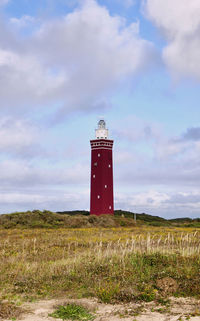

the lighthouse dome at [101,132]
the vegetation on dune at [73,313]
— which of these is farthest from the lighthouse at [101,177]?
the vegetation on dune at [73,313]

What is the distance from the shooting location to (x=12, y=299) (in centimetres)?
803

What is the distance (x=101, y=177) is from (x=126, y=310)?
36413 millimetres

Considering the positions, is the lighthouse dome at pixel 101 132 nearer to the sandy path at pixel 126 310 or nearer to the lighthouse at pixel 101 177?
the lighthouse at pixel 101 177

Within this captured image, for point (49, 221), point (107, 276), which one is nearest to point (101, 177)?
point (49, 221)

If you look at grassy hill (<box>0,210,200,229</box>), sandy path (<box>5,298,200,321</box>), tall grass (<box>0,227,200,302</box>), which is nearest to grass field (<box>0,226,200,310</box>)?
tall grass (<box>0,227,200,302</box>)

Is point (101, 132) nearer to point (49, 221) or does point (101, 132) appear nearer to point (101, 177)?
point (101, 177)

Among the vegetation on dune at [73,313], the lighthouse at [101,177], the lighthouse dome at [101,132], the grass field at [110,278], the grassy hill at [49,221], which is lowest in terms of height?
the vegetation on dune at [73,313]

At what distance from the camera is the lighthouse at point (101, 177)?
1711 inches

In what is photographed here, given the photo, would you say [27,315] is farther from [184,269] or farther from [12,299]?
[184,269]

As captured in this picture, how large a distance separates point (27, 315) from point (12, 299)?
1.23 m

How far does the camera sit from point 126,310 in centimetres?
713

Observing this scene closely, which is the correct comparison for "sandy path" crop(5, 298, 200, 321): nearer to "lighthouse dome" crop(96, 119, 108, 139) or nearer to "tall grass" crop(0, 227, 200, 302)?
"tall grass" crop(0, 227, 200, 302)

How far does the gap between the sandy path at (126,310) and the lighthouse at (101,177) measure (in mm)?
35542

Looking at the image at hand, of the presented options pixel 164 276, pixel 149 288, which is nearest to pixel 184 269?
pixel 164 276
